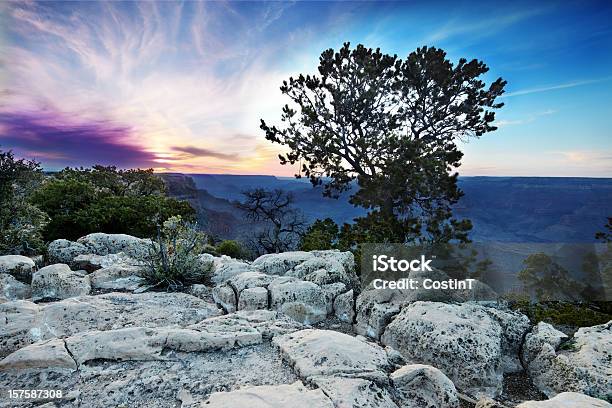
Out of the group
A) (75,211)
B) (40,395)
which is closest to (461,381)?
(40,395)

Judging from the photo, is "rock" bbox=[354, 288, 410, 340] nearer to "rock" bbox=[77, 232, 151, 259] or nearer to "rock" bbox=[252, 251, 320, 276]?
"rock" bbox=[252, 251, 320, 276]

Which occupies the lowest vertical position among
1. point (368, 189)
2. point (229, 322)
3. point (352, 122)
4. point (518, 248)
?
point (518, 248)

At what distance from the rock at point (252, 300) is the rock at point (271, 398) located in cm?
348

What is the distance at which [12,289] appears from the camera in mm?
6699

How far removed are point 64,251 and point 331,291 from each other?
7.12 meters

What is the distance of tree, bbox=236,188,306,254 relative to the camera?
19.8m

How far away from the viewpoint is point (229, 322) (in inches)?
188

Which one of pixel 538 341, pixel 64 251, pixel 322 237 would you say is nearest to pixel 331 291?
pixel 538 341

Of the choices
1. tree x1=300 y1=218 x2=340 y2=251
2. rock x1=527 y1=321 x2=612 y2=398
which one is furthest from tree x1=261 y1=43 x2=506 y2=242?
rock x1=527 y1=321 x2=612 y2=398

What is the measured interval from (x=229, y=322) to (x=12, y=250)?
27.7 feet

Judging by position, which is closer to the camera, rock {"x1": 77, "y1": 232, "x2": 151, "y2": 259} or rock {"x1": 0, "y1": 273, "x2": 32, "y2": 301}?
rock {"x1": 0, "y1": 273, "x2": 32, "y2": 301}

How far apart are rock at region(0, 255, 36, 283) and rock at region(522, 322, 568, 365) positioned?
30.6ft

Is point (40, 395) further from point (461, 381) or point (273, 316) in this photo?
point (461, 381)

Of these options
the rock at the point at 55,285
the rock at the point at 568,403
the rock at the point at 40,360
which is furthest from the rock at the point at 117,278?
the rock at the point at 568,403
